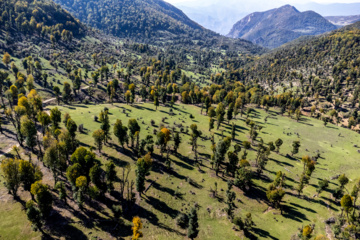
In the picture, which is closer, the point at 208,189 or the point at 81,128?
the point at 208,189

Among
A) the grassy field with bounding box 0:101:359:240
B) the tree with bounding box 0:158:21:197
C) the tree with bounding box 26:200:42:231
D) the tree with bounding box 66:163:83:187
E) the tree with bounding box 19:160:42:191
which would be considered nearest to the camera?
the tree with bounding box 26:200:42:231

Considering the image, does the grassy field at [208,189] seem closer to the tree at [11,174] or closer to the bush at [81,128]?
the bush at [81,128]

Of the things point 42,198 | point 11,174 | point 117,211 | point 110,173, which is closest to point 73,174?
point 42,198

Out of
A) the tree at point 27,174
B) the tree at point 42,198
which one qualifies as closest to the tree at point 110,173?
the tree at point 42,198

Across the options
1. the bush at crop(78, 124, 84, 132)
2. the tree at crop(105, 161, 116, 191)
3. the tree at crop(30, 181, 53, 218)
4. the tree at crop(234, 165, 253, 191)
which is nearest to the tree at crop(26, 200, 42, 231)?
the tree at crop(30, 181, 53, 218)

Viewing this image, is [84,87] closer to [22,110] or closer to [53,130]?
[22,110]

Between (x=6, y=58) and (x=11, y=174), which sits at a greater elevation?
(x=6, y=58)

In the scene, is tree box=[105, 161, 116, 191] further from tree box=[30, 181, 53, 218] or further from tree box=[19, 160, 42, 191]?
tree box=[19, 160, 42, 191]

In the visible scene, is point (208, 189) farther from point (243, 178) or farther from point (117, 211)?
point (117, 211)

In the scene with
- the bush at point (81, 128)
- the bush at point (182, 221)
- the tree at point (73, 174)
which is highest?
the tree at point (73, 174)

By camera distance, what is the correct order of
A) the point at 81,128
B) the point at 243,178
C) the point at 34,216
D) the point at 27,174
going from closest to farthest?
1. the point at 34,216
2. the point at 27,174
3. the point at 243,178
4. the point at 81,128
